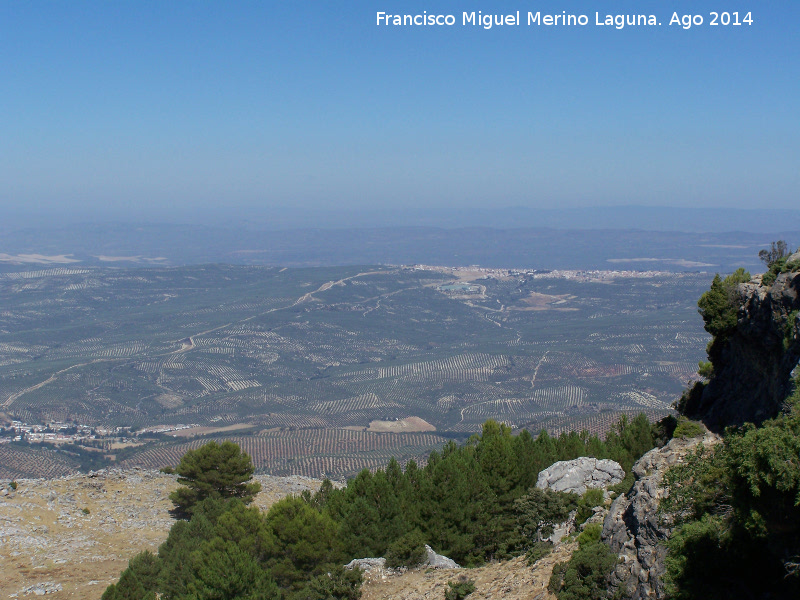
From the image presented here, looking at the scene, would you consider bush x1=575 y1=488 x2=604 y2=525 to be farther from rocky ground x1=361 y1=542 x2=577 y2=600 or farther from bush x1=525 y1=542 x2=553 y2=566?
rocky ground x1=361 y1=542 x2=577 y2=600

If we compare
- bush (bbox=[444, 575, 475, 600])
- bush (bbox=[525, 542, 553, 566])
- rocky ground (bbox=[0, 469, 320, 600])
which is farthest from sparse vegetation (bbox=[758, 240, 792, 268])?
rocky ground (bbox=[0, 469, 320, 600])

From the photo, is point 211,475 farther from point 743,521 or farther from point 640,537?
point 743,521

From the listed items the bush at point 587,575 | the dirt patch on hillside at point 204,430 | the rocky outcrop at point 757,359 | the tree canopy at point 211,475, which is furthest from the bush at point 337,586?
the dirt patch on hillside at point 204,430

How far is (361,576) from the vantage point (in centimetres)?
2245

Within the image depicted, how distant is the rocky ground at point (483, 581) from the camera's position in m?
18.7

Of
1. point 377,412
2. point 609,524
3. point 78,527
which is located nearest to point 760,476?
point 609,524

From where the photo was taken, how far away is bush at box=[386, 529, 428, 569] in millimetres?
23531

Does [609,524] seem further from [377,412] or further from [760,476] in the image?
[377,412]

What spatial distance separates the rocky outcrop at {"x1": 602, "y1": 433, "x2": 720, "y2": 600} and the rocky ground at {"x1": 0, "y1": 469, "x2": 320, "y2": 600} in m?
19.9

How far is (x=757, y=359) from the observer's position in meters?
Result: 22.8

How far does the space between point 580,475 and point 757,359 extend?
29.3 feet

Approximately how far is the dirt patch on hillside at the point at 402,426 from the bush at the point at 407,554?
89.4 m

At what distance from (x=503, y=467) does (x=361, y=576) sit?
9.06 meters

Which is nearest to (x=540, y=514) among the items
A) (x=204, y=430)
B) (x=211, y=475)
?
(x=211, y=475)
